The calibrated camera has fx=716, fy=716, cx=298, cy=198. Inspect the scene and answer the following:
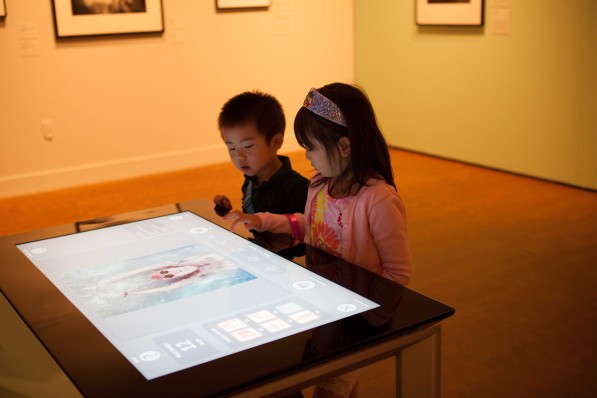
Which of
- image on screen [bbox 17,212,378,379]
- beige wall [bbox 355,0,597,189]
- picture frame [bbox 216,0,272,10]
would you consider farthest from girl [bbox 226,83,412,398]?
picture frame [bbox 216,0,272,10]

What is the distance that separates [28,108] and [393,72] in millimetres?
3198

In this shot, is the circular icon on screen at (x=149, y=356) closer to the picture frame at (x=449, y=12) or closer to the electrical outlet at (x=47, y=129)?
the electrical outlet at (x=47, y=129)

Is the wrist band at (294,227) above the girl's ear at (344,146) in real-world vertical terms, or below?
below

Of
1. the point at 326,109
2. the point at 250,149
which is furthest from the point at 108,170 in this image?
the point at 326,109

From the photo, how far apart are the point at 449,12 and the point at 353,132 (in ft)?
14.7

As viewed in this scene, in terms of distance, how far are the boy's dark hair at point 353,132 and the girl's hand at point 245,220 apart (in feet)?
0.87

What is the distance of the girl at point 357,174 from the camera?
184 cm

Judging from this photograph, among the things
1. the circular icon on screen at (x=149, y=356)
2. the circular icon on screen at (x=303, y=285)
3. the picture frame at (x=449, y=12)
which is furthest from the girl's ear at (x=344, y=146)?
the picture frame at (x=449, y=12)

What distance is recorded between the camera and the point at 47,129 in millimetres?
5590

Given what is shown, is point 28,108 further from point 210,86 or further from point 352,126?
point 352,126

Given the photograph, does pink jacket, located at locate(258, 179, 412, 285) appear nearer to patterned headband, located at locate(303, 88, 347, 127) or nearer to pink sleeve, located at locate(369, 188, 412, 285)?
pink sleeve, located at locate(369, 188, 412, 285)

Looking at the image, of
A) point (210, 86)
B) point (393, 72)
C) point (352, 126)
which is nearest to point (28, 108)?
point (210, 86)

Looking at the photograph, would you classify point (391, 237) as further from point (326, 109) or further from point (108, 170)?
point (108, 170)

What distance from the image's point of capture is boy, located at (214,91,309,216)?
2.35m
